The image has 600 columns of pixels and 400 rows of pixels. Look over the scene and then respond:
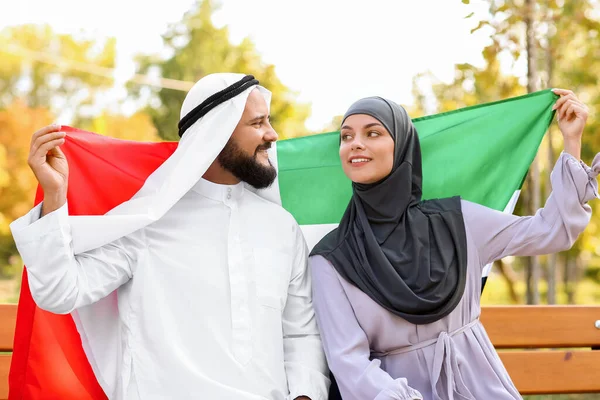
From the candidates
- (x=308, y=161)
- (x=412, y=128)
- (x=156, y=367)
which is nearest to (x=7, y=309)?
(x=156, y=367)

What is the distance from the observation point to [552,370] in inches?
159

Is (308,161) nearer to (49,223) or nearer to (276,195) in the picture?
(276,195)

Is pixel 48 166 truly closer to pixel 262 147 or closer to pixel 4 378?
pixel 262 147

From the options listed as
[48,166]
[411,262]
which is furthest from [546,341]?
[48,166]

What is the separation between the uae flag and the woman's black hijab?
387 millimetres

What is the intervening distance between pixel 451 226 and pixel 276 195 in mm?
897

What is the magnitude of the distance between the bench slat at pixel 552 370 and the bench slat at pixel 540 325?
0.06m

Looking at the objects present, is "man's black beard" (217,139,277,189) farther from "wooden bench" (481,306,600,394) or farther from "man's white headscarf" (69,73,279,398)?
"wooden bench" (481,306,600,394)

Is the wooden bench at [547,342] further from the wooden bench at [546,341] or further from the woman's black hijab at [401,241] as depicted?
the woman's black hijab at [401,241]

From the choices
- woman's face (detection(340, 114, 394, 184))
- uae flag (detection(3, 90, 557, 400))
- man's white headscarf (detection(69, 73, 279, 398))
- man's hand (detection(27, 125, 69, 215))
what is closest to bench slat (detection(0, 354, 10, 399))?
uae flag (detection(3, 90, 557, 400))

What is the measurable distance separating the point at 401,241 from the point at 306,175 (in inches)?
32.4

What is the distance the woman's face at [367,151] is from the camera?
10.3ft

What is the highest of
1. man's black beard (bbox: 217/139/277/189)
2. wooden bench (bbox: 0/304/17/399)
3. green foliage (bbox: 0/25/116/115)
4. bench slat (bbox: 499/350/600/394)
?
green foliage (bbox: 0/25/116/115)

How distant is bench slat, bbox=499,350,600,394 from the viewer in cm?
402
